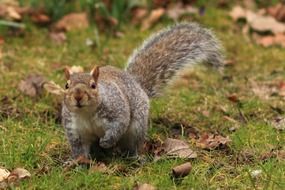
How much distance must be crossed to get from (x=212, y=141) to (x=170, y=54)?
2.02 feet

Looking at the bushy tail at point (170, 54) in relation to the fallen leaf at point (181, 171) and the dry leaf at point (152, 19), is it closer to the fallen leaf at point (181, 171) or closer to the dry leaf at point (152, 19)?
the fallen leaf at point (181, 171)

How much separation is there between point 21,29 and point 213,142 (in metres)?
2.41

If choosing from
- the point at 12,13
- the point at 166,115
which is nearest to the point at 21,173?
the point at 166,115

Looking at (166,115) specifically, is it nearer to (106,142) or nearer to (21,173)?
(106,142)

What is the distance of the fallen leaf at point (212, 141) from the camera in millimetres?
3521

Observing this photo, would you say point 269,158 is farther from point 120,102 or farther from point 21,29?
point 21,29

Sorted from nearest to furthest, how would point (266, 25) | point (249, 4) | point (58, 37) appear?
point (58, 37) → point (266, 25) → point (249, 4)

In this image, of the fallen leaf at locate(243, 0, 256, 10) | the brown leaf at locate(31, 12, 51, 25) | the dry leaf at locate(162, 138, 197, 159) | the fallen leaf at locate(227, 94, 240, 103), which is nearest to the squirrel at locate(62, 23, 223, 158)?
the dry leaf at locate(162, 138, 197, 159)

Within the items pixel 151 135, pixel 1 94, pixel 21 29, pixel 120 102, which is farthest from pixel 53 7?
pixel 120 102

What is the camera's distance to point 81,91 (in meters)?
2.96

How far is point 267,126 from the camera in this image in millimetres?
3811

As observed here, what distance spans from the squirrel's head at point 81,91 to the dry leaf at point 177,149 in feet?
1.61

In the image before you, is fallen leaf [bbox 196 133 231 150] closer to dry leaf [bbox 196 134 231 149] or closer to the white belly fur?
dry leaf [bbox 196 134 231 149]

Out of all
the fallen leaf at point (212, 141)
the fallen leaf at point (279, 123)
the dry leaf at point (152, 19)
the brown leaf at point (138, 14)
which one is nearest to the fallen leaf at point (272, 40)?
the dry leaf at point (152, 19)
